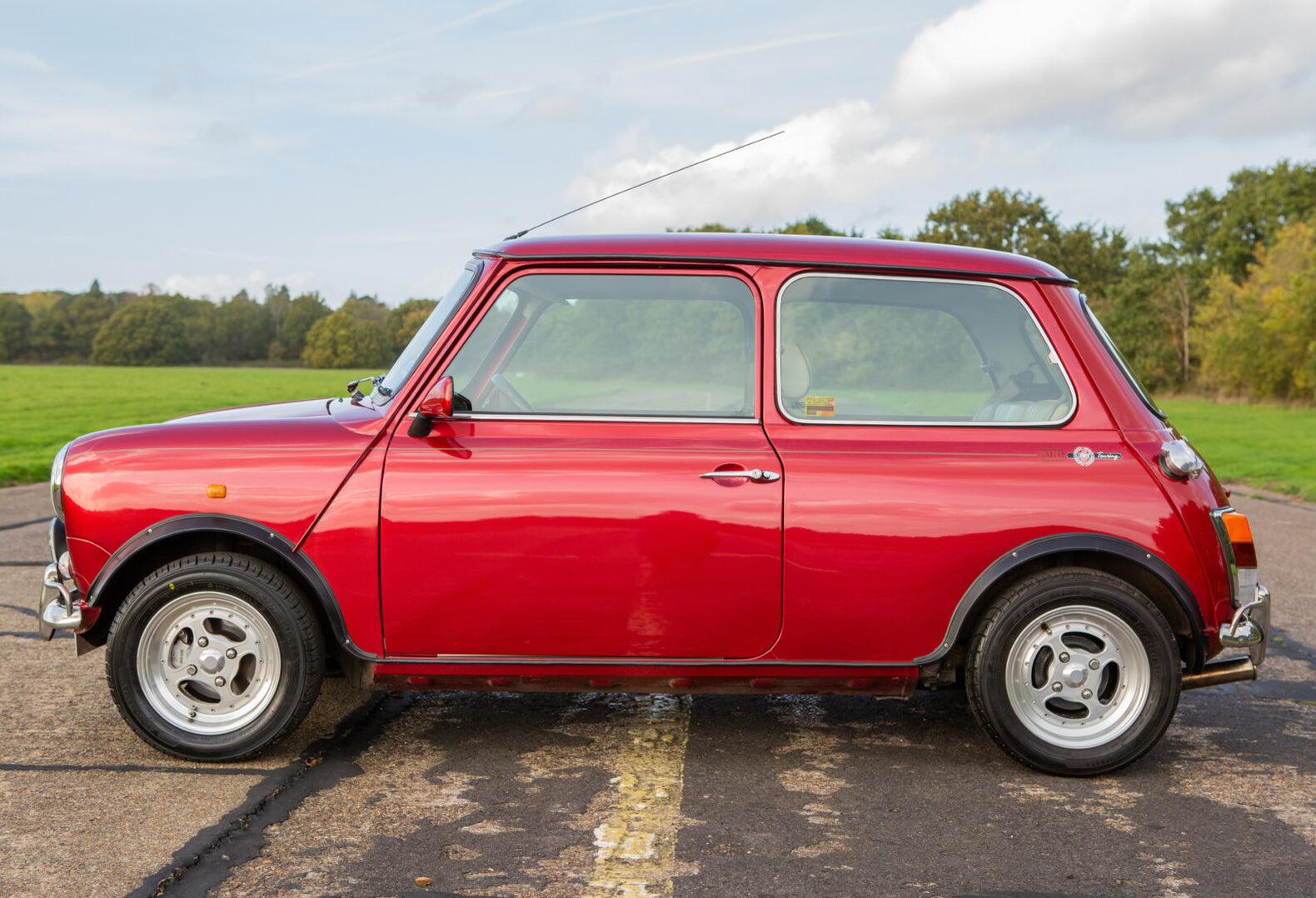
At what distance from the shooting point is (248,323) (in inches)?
4072

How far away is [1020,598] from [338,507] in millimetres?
2418

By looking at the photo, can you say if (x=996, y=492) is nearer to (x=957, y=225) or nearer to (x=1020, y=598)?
(x=1020, y=598)

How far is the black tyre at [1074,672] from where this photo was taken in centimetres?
379

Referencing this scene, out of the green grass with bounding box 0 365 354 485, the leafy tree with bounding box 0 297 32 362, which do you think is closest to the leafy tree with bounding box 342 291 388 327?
the green grass with bounding box 0 365 354 485

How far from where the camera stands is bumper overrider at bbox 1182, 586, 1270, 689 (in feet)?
12.6

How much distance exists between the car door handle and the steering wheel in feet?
2.32

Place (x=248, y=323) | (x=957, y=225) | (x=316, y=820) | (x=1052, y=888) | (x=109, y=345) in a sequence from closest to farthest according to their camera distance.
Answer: (x=1052, y=888) < (x=316, y=820) < (x=957, y=225) < (x=109, y=345) < (x=248, y=323)

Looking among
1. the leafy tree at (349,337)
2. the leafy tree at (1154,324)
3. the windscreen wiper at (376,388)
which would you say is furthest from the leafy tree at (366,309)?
the windscreen wiper at (376,388)

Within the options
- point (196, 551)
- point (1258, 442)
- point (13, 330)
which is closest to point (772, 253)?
point (196, 551)

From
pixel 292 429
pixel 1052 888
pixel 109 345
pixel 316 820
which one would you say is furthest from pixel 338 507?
pixel 109 345

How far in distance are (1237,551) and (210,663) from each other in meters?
3.70

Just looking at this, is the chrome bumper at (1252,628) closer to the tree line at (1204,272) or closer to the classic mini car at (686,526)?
the classic mini car at (686,526)

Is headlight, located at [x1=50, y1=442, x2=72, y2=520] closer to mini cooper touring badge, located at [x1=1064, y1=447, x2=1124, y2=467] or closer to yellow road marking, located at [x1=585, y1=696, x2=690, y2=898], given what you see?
yellow road marking, located at [x1=585, y1=696, x2=690, y2=898]

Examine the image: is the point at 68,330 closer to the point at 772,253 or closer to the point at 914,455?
the point at 772,253
